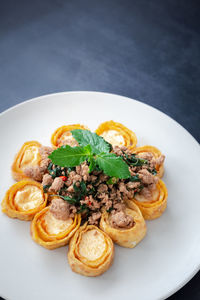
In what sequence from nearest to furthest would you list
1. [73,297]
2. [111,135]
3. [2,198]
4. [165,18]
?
1. [73,297]
2. [2,198]
3. [111,135]
4. [165,18]

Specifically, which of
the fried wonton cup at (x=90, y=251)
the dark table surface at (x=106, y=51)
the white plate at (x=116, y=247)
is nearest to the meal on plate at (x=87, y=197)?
the fried wonton cup at (x=90, y=251)

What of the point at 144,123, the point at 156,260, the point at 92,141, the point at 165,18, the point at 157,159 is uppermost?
the point at 165,18

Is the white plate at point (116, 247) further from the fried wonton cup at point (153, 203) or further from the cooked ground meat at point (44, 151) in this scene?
the cooked ground meat at point (44, 151)

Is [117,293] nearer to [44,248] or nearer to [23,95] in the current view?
[44,248]

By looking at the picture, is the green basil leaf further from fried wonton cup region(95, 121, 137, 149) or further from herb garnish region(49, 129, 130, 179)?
fried wonton cup region(95, 121, 137, 149)

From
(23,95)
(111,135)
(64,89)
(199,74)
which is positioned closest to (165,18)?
(199,74)

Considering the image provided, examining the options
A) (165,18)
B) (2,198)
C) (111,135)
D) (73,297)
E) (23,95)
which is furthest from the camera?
(165,18)
